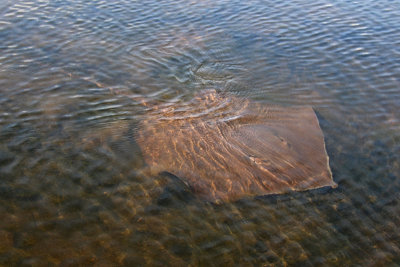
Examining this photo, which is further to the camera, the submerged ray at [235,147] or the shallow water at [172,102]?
the submerged ray at [235,147]

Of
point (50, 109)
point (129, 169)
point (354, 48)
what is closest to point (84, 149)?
point (129, 169)

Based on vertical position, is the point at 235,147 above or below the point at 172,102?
below

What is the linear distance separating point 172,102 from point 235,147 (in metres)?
2.16

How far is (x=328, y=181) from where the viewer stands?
5.81m

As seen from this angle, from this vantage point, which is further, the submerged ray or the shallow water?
the submerged ray

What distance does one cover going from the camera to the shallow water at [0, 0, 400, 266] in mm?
4738

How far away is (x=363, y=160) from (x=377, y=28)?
7.10 meters

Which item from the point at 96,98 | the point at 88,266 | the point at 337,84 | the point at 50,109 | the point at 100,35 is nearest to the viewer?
the point at 88,266

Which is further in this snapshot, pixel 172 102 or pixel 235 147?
pixel 172 102

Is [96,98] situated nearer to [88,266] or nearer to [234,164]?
[234,164]

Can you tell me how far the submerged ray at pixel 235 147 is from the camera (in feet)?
18.8

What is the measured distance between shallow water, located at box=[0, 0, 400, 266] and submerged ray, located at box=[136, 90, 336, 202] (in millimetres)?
251

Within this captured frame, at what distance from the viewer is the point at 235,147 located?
642cm

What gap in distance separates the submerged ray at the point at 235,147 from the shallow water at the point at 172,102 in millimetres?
251
